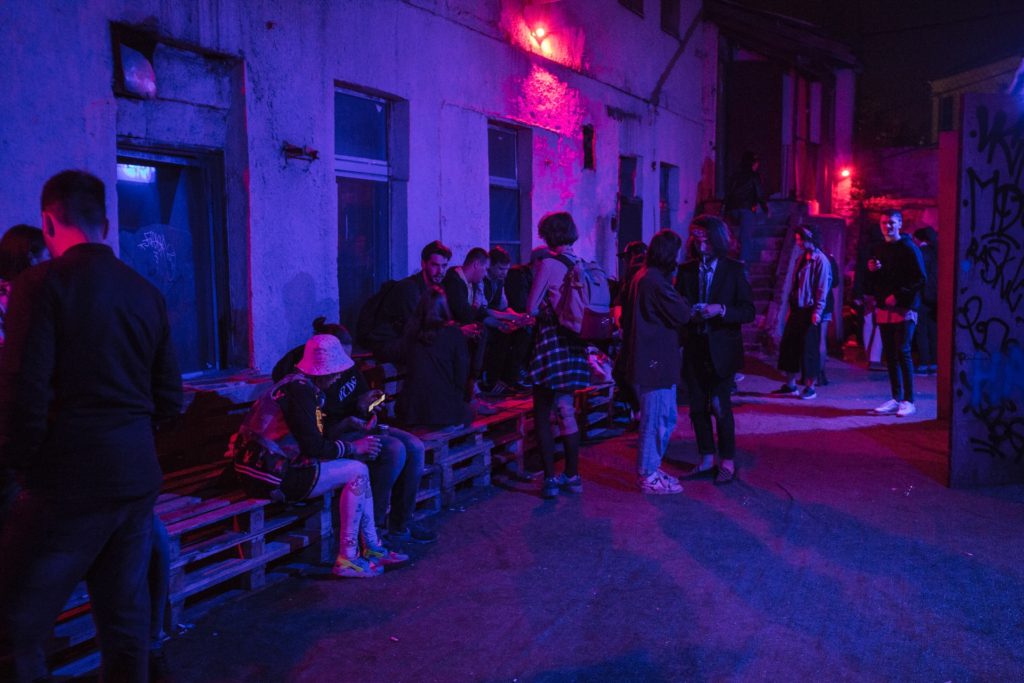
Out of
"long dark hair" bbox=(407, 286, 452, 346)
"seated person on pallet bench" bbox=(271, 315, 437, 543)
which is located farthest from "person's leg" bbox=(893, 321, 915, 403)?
"seated person on pallet bench" bbox=(271, 315, 437, 543)

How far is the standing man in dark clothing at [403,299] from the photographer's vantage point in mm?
7465

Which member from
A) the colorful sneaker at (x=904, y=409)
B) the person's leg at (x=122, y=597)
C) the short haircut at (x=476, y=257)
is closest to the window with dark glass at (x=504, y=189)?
the short haircut at (x=476, y=257)

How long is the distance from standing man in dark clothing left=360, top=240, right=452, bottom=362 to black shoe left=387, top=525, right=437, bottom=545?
1690 mm

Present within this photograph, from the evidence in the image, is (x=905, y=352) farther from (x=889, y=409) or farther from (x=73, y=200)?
(x=73, y=200)

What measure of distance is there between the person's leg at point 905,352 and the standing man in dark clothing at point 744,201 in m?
7.45

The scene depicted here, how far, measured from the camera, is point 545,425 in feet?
23.2

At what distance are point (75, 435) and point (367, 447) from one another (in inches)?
104

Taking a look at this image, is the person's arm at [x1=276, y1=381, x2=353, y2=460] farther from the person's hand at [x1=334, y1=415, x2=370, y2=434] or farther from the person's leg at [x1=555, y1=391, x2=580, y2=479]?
the person's leg at [x1=555, y1=391, x2=580, y2=479]

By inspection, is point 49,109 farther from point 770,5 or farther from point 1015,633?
point 770,5

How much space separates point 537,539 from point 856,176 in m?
21.8

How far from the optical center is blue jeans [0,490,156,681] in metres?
3.08

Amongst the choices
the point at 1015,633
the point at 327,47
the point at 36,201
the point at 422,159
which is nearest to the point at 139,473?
the point at 36,201

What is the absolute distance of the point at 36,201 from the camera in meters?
5.53

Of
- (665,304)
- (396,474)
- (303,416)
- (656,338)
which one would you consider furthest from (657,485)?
(303,416)
